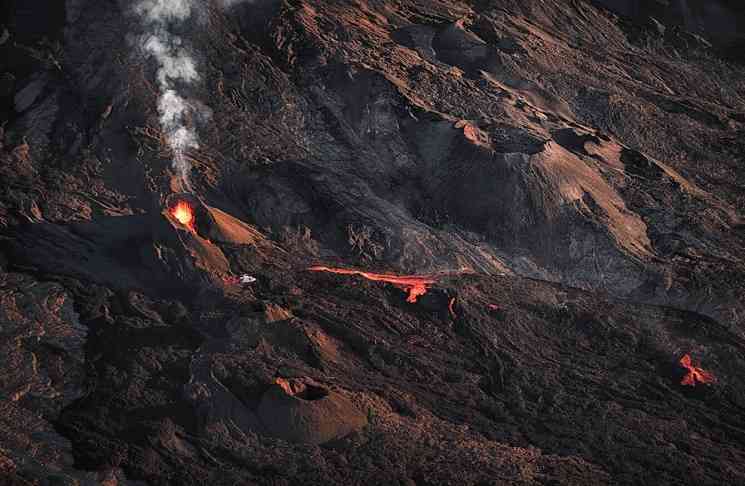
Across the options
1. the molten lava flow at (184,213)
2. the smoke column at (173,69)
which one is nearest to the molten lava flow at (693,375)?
the molten lava flow at (184,213)

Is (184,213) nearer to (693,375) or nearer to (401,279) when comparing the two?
(401,279)

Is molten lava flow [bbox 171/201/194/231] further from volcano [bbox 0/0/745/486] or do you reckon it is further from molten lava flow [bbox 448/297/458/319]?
molten lava flow [bbox 448/297/458/319]

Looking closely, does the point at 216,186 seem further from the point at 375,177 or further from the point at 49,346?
the point at 49,346

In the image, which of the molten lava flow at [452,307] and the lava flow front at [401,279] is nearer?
the molten lava flow at [452,307]

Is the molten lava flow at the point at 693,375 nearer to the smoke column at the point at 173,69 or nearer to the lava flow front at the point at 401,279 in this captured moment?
the lava flow front at the point at 401,279

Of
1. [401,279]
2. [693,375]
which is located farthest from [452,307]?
[693,375]

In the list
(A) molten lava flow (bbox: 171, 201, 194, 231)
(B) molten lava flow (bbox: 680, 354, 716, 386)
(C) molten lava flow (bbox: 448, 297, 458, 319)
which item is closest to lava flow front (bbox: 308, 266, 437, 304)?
(C) molten lava flow (bbox: 448, 297, 458, 319)

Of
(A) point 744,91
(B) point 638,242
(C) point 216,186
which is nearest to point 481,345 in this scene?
(B) point 638,242
